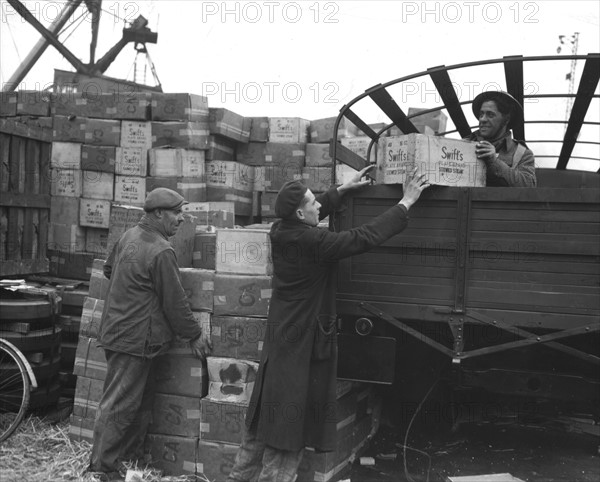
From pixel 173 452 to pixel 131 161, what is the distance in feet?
14.7

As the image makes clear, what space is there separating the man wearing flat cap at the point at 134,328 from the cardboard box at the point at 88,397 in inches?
20.9

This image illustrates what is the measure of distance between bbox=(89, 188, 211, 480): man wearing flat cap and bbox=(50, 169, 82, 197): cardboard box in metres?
3.94

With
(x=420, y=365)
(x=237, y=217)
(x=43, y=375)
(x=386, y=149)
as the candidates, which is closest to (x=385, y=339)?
(x=420, y=365)

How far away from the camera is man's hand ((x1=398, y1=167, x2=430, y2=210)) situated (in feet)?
12.9

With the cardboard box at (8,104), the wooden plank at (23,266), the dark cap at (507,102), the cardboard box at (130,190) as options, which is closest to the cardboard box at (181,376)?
the wooden plank at (23,266)

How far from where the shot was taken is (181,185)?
798cm

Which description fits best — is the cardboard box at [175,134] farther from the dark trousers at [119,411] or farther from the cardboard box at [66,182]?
the dark trousers at [119,411]

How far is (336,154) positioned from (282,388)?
1.77m

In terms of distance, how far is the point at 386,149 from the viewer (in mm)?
4266

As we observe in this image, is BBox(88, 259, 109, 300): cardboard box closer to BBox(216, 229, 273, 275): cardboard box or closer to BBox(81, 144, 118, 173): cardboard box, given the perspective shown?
BBox(216, 229, 273, 275): cardboard box

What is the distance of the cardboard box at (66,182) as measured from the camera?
815 centimetres

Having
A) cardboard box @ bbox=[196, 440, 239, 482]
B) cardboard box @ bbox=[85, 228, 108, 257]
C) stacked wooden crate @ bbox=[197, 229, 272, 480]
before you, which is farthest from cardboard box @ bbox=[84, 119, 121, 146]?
cardboard box @ bbox=[196, 440, 239, 482]

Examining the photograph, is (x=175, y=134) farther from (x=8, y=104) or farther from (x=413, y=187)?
(x=413, y=187)

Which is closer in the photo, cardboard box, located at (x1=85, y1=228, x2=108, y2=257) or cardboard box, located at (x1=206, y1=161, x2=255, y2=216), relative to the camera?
cardboard box, located at (x1=85, y1=228, x2=108, y2=257)
